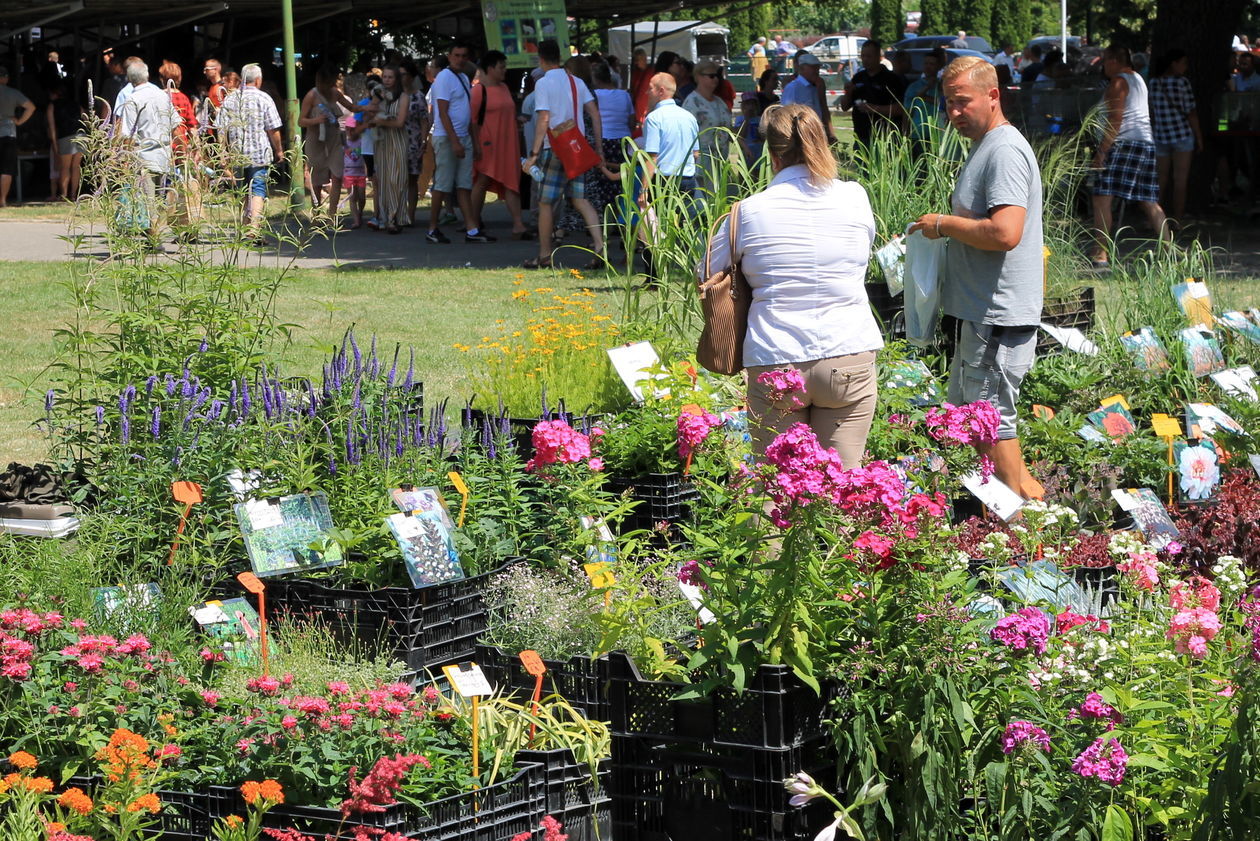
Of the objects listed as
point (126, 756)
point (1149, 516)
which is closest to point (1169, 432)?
point (1149, 516)

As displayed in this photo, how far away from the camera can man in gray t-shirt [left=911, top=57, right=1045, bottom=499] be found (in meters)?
4.60

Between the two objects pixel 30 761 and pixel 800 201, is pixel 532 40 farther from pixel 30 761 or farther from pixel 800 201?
pixel 30 761

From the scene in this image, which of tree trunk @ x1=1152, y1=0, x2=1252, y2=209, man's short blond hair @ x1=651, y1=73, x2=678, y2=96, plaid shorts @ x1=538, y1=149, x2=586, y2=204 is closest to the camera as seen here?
man's short blond hair @ x1=651, y1=73, x2=678, y2=96

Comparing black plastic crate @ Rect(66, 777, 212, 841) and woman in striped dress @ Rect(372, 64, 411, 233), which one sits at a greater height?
woman in striped dress @ Rect(372, 64, 411, 233)

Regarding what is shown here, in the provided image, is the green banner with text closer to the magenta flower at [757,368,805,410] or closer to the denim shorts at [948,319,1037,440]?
the denim shorts at [948,319,1037,440]

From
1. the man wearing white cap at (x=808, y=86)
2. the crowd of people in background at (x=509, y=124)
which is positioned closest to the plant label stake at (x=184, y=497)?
the crowd of people in background at (x=509, y=124)

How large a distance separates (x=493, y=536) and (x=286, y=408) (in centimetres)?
79

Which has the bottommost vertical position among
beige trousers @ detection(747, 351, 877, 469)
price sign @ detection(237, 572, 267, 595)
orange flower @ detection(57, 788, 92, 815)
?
orange flower @ detection(57, 788, 92, 815)

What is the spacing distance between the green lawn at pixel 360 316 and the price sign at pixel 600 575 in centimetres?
316

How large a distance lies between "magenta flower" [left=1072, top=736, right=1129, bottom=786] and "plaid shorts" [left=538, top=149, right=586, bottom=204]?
942 cm

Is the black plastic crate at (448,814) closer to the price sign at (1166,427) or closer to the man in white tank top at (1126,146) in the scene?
the price sign at (1166,427)

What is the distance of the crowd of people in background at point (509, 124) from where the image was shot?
11.4 meters

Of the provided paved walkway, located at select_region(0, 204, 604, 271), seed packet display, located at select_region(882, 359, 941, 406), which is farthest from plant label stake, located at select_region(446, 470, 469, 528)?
paved walkway, located at select_region(0, 204, 604, 271)

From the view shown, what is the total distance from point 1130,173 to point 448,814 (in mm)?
10142
